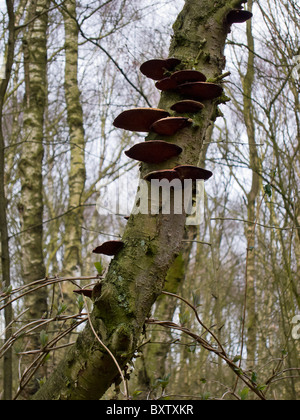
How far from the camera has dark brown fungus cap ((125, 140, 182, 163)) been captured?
147cm

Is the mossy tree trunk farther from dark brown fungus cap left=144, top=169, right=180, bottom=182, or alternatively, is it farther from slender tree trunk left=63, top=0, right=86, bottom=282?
slender tree trunk left=63, top=0, right=86, bottom=282

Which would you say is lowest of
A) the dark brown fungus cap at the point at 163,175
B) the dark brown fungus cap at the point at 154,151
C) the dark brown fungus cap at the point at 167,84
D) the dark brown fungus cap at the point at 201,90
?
the dark brown fungus cap at the point at 163,175

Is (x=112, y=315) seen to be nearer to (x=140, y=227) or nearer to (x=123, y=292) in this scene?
(x=123, y=292)

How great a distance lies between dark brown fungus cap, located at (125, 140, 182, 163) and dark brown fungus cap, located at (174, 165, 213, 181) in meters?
0.08

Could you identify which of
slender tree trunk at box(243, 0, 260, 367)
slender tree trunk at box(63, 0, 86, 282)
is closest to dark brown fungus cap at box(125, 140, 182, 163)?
slender tree trunk at box(243, 0, 260, 367)

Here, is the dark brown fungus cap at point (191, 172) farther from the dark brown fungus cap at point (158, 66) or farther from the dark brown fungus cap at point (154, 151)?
the dark brown fungus cap at point (158, 66)

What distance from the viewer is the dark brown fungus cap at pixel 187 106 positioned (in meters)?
1.58

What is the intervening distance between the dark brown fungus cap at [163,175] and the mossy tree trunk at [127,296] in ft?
0.22

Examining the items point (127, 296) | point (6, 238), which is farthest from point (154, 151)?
point (6, 238)

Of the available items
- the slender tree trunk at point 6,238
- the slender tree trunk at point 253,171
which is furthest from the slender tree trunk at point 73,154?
the slender tree trunk at point 6,238

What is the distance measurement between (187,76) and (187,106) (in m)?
0.11

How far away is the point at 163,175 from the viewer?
1.49 meters

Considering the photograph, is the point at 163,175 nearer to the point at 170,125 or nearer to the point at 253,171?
the point at 170,125
